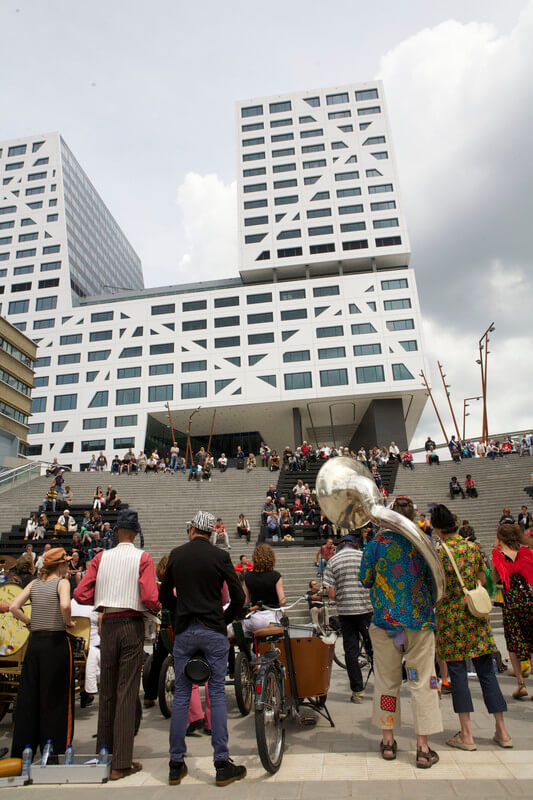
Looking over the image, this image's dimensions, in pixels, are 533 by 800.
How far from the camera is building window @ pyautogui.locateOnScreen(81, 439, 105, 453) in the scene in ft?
146

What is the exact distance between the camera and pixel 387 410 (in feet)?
142

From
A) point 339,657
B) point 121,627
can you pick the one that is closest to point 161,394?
point 339,657

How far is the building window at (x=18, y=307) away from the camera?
51594 millimetres

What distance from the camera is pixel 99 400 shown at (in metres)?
46.2

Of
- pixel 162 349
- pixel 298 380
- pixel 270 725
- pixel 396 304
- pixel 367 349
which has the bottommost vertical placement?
pixel 270 725

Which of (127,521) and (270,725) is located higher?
(127,521)

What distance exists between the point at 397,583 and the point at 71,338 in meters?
49.8

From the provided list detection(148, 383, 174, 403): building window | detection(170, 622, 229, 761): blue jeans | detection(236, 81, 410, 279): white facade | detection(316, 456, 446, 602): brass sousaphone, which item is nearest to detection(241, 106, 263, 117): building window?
detection(236, 81, 410, 279): white facade

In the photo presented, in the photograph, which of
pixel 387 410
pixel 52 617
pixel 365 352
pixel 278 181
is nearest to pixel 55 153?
pixel 278 181

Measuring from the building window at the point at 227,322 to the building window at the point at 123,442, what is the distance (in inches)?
504

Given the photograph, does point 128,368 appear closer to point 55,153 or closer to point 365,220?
point 365,220

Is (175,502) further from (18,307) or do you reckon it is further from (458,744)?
A: (18,307)

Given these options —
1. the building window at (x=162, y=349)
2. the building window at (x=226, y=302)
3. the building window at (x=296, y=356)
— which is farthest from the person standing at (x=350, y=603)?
the building window at (x=226, y=302)

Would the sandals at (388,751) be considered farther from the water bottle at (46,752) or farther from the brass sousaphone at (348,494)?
the water bottle at (46,752)
